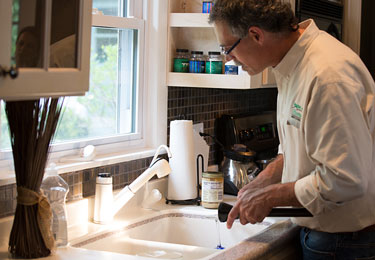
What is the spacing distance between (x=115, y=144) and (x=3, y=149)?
0.58 m

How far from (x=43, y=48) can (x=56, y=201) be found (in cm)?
64

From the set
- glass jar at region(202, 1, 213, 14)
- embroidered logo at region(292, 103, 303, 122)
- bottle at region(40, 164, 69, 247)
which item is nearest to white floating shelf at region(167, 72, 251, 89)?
glass jar at region(202, 1, 213, 14)

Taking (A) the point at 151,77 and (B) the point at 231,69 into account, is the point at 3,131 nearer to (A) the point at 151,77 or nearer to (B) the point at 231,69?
(A) the point at 151,77

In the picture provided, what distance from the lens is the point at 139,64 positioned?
2.74 metres

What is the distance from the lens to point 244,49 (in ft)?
6.57

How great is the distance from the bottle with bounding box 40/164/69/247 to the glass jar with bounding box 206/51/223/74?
96 centimetres

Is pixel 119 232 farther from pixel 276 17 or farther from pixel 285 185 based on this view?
pixel 276 17

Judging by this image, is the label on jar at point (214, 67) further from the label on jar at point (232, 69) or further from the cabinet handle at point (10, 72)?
the cabinet handle at point (10, 72)

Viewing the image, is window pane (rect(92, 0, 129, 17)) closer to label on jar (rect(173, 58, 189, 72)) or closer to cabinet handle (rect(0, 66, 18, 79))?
label on jar (rect(173, 58, 189, 72))

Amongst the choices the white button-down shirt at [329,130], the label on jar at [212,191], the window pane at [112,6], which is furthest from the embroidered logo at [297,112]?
the window pane at [112,6]

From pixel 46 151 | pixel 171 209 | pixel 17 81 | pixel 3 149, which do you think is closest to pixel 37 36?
pixel 17 81

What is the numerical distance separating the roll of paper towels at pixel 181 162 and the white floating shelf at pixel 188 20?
1.34ft

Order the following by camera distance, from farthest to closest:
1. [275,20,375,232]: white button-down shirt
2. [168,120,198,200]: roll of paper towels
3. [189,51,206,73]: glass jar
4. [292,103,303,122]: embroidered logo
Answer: [189,51,206,73]: glass jar, [168,120,198,200]: roll of paper towels, [292,103,303,122]: embroidered logo, [275,20,375,232]: white button-down shirt

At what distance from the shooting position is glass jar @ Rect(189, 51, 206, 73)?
276cm
